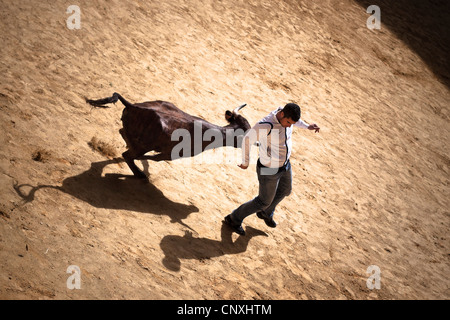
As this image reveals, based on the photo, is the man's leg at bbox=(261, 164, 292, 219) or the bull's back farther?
the man's leg at bbox=(261, 164, 292, 219)

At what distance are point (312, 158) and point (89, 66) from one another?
14.6 feet

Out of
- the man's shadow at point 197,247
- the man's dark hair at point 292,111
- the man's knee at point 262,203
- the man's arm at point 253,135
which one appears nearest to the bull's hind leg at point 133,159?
the man's shadow at point 197,247

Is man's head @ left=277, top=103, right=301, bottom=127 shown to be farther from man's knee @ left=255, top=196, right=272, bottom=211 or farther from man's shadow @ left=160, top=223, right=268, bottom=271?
man's shadow @ left=160, top=223, right=268, bottom=271

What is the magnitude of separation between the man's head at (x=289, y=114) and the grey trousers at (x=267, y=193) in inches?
27.7

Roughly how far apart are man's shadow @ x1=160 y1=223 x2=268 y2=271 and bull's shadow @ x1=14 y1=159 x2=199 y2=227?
1.16 feet

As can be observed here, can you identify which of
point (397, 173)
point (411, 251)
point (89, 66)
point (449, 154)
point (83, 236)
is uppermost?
point (449, 154)

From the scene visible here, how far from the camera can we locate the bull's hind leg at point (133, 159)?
5.33 meters

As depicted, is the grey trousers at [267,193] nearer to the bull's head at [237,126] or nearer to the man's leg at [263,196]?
the man's leg at [263,196]

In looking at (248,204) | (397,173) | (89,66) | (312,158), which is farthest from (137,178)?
(397,173)

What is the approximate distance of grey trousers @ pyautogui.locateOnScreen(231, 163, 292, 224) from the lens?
16.9ft

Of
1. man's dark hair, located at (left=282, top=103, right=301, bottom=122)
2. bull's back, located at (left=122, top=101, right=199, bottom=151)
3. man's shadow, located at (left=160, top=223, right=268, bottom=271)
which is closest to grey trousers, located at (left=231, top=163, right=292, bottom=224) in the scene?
man's shadow, located at (left=160, top=223, right=268, bottom=271)

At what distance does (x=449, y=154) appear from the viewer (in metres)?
9.41
